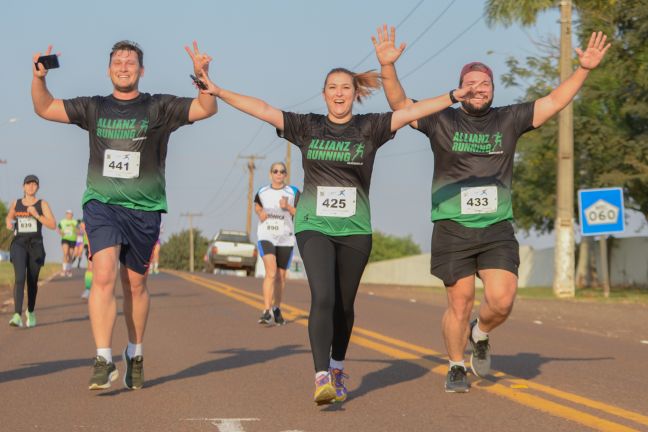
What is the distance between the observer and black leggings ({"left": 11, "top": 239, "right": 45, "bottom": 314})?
1428cm

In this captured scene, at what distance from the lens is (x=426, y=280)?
2381 inches

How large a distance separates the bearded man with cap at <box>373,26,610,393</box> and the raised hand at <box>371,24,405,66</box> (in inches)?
5.6

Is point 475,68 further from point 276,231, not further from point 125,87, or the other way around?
point 276,231

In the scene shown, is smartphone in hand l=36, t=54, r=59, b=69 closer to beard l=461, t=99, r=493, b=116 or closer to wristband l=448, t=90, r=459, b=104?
wristband l=448, t=90, r=459, b=104

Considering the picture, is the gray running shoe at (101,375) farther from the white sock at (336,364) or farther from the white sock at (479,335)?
the white sock at (479,335)

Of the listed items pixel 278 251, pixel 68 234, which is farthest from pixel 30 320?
pixel 68 234

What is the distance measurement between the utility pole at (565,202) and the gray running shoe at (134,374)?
19196 millimetres

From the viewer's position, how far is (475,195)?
7879 mm

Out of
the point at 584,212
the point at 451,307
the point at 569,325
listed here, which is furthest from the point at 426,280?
the point at 451,307

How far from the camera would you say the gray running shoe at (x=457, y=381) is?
770 cm

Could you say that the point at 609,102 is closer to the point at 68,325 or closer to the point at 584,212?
the point at 584,212

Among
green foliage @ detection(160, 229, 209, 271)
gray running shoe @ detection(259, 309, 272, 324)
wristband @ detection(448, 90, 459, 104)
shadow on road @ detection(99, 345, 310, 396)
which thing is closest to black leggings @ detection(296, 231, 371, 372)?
wristband @ detection(448, 90, 459, 104)

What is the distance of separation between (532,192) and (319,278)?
102ft

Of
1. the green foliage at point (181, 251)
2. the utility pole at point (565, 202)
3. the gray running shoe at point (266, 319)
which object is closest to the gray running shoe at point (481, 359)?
the gray running shoe at point (266, 319)
